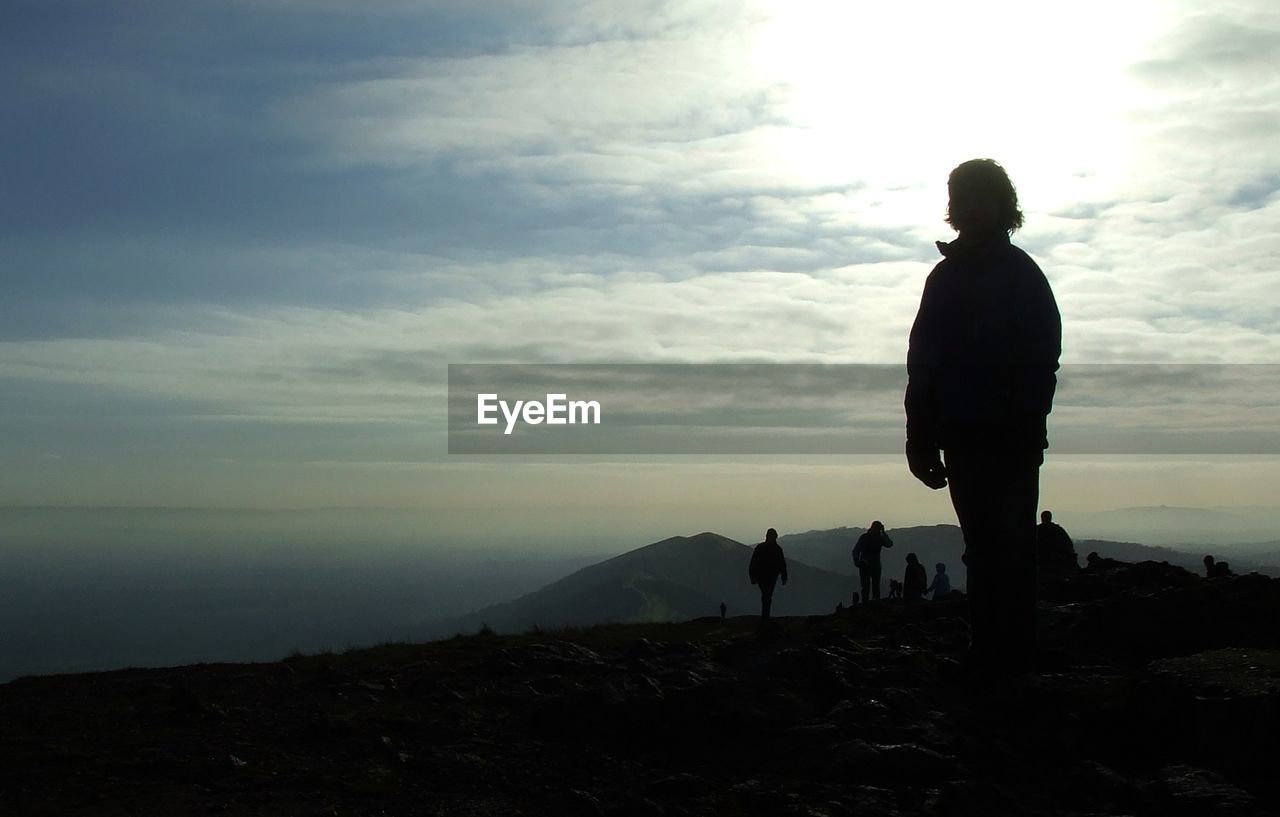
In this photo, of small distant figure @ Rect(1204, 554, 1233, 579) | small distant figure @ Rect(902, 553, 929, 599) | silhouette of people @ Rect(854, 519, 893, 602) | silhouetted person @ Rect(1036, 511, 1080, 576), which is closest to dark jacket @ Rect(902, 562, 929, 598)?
small distant figure @ Rect(902, 553, 929, 599)

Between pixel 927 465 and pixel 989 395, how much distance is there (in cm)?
76

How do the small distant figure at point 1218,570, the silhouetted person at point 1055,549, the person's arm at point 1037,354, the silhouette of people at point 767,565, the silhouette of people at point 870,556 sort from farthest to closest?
the silhouette of people at point 870,556
the silhouette of people at point 767,565
the silhouetted person at point 1055,549
the small distant figure at point 1218,570
the person's arm at point 1037,354

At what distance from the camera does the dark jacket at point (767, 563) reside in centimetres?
2388

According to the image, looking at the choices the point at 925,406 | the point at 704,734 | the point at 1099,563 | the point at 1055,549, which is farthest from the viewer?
the point at 1055,549

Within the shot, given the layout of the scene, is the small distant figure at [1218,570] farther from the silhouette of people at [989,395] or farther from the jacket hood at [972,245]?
the jacket hood at [972,245]

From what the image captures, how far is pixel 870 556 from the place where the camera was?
27.9m

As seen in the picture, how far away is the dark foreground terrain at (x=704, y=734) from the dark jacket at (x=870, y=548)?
16.3 m

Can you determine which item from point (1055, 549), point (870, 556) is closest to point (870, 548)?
point (870, 556)

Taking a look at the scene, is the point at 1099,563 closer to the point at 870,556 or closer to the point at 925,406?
the point at 870,556

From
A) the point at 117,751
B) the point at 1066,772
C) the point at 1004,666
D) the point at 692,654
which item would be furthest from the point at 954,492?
the point at 117,751

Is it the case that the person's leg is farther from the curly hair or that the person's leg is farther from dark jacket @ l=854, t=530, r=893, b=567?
dark jacket @ l=854, t=530, r=893, b=567

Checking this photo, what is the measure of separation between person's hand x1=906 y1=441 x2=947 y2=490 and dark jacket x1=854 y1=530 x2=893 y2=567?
65.2 ft

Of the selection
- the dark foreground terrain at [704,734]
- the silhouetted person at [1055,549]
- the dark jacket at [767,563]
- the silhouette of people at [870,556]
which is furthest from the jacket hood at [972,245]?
the silhouette of people at [870,556]

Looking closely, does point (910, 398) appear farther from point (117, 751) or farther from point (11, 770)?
point (11, 770)
